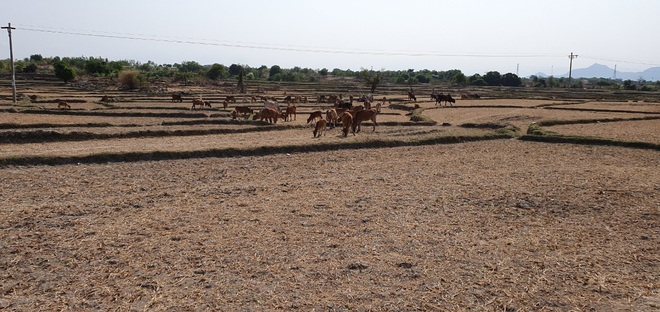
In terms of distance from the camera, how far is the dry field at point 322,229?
22.0 feet

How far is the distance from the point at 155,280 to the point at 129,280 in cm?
37

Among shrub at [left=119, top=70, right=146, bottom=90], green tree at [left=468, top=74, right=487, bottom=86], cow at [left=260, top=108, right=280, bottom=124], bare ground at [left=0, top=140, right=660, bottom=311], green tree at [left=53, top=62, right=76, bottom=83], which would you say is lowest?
bare ground at [left=0, top=140, right=660, bottom=311]

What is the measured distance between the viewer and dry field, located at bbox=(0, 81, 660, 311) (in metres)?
6.71

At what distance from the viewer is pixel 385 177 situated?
1408 cm

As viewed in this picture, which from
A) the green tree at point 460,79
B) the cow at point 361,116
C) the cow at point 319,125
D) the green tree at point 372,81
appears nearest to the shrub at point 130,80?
the green tree at point 372,81

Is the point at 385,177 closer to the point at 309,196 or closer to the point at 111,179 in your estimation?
the point at 309,196

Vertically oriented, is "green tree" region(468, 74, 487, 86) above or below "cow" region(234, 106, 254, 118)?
above

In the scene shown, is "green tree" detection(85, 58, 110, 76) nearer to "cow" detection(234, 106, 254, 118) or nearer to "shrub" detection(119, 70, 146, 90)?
"shrub" detection(119, 70, 146, 90)

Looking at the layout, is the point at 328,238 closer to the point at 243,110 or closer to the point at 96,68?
the point at 243,110

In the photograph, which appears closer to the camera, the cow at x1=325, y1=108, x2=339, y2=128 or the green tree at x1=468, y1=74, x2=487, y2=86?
the cow at x1=325, y1=108, x2=339, y2=128

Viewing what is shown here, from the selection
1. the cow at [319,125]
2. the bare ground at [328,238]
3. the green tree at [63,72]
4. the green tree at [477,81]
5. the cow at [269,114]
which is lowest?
→ the bare ground at [328,238]

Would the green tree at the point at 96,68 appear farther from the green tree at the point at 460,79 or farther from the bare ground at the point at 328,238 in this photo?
the bare ground at the point at 328,238

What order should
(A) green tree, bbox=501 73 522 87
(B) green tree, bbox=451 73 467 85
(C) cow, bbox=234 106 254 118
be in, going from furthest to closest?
1. (B) green tree, bbox=451 73 467 85
2. (A) green tree, bbox=501 73 522 87
3. (C) cow, bbox=234 106 254 118

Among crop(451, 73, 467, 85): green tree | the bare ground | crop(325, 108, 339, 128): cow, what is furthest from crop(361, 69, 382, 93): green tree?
the bare ground
